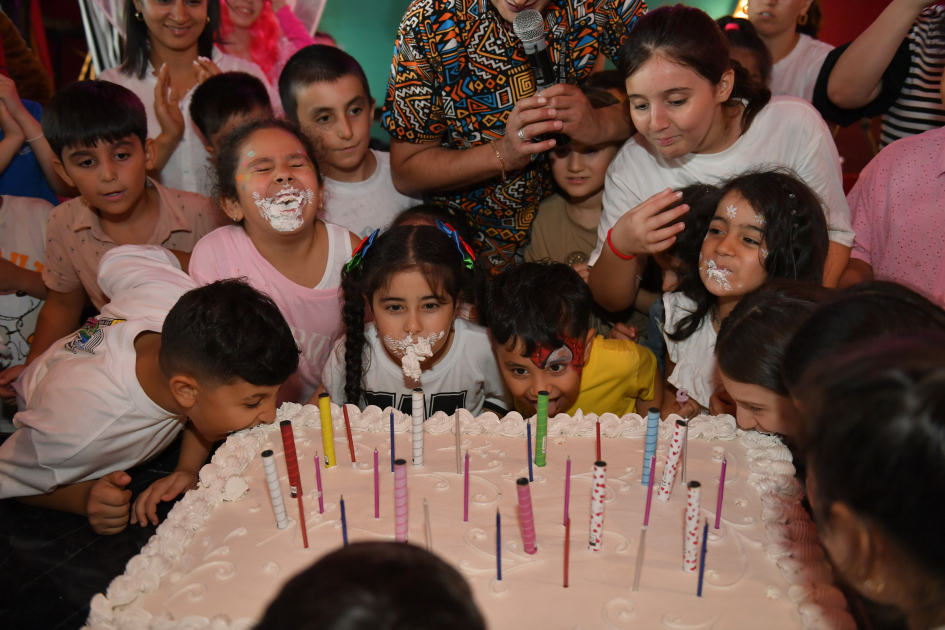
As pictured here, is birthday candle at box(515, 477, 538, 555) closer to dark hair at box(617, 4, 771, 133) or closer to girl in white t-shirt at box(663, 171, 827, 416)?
girl in white t-shirt at box(663, 171, 827, 416)

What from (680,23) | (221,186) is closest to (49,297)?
(221,186)

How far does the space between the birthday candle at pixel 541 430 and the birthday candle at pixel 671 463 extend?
0.31 meters

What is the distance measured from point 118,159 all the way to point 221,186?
1.83ft

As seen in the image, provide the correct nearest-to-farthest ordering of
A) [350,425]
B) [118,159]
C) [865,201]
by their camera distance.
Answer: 1. [350,425]
2. [865,201]
3. [118,159]

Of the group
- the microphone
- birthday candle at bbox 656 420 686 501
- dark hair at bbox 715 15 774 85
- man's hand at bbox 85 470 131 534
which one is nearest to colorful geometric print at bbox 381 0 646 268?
the microphone

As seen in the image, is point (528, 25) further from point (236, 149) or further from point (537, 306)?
point (236, 149)

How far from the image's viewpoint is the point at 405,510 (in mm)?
1458

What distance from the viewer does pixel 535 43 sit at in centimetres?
222

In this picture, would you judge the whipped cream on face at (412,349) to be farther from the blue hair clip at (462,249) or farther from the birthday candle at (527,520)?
the birthday candle at (527,520)

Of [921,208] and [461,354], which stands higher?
[921,208]

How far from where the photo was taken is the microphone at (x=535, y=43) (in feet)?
7.17

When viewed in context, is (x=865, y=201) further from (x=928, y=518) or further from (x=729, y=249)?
(x=928, y=518)

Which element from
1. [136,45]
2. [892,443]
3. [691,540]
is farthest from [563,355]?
[136,45]

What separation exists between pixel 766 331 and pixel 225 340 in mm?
1497
